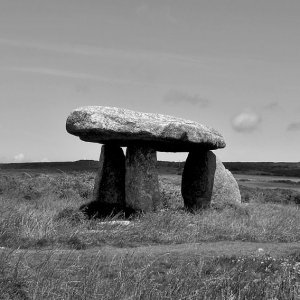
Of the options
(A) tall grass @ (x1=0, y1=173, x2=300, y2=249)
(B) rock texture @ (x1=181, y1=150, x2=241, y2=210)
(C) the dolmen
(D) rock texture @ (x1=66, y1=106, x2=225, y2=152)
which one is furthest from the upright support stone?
(B) rock texture @ (x1=181, y1=150, x2=241, y2=210)

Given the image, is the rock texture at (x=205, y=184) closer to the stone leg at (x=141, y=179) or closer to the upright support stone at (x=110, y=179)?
the stone leg at (x=141, y=179)

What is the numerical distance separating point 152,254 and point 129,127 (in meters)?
5.65

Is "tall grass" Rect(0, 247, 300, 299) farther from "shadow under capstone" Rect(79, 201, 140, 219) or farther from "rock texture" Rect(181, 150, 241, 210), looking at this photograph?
"rock texture" Rect(181, 150, 241, 210)

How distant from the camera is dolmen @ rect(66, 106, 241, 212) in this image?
14133mm

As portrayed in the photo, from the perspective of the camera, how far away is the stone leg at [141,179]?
14914 millimetres

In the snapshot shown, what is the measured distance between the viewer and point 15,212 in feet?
36.5

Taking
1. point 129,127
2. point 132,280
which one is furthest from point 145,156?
point 132,280

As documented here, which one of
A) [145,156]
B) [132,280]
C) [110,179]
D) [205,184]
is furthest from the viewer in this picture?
[205,184]

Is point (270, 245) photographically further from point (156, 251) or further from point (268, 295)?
point (268, 295)

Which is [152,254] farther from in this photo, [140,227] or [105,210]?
[105,210]

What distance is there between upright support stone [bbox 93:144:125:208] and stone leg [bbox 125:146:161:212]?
588 mm

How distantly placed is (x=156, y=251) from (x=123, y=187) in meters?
6.66

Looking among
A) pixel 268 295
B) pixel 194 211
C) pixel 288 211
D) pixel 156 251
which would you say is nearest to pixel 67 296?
pixel 268 295

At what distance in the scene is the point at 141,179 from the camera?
15102mm
